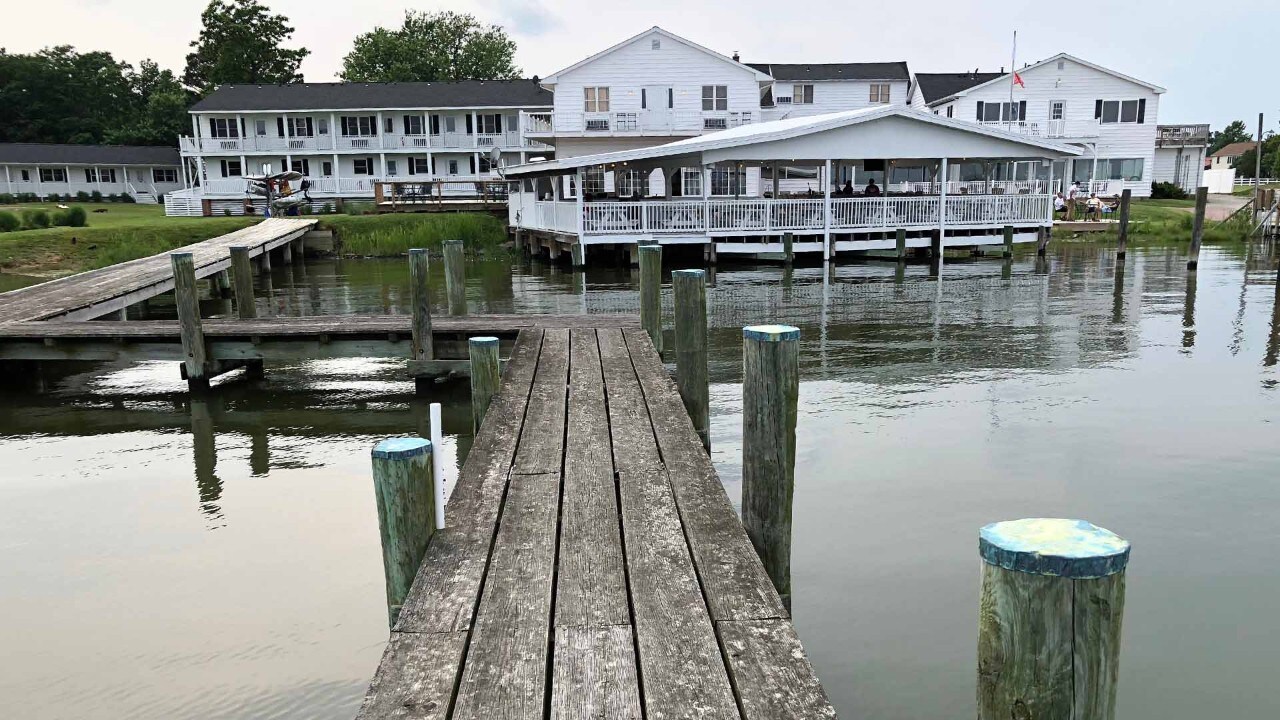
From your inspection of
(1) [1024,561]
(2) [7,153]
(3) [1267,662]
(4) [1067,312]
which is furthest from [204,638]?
(2) [7,153]

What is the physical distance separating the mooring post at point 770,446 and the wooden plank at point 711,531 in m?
0.21

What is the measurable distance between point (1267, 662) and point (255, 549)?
22.5 feet

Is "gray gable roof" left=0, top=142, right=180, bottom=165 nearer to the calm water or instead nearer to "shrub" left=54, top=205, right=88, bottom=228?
"shrub" left=54, top=205, right=88, bottom=228

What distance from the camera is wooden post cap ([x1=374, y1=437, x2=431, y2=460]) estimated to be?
4367mm

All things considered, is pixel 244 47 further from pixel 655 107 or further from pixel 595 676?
pixel 595 676

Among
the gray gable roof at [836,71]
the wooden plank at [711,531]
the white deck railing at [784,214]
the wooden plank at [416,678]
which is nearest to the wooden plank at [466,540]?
the wooden plank at [416,678]

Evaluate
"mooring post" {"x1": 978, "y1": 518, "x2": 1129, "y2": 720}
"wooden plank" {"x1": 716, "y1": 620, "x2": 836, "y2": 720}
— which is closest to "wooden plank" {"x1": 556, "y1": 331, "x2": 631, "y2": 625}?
"wooden plank" {"x1": 716, "y1": 620, "x2": 836, "y2": 720}

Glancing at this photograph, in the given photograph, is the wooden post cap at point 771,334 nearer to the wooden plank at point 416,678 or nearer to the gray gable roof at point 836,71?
the wooden plank at point 416,678

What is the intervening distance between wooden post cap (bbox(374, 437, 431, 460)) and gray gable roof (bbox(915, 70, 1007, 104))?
50.3m

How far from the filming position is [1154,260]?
29109mm

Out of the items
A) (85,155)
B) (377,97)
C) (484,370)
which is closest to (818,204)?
(484,370)

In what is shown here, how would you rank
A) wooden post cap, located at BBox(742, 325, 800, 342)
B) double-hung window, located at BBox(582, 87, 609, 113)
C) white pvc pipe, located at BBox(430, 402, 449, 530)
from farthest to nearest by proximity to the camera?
double-hung window, located at BBox(582, 87, 609, 113), wooden post cap, located at BBox(742, 325, 800, 342), white pvc pipe, located at BBox(430, 402, 449, 530)

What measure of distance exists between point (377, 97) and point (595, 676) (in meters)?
51.5

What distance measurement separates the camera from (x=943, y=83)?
52.0 metres
